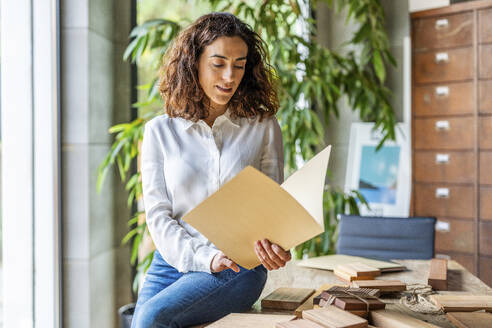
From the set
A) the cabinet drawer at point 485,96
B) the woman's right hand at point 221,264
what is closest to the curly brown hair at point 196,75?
the woman's right hand at point 221,264

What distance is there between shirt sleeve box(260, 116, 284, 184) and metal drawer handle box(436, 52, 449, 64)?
266 centimetres

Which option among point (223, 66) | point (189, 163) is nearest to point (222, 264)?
point (189, 163)

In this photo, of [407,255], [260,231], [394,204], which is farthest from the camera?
[394,204]

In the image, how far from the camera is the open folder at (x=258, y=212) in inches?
40.8

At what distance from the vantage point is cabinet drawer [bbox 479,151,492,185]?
3.66m

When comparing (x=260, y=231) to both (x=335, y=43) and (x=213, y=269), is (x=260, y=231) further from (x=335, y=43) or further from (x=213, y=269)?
(x=335, y=43)

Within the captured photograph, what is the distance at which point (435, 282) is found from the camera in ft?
4.98

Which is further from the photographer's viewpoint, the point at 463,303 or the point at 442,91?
the point at 442,91

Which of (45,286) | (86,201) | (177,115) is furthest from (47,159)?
(177,115)

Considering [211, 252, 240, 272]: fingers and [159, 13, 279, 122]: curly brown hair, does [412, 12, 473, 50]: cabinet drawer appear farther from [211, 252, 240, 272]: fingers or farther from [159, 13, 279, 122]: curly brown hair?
[211, 252, 240, 272]: fingers

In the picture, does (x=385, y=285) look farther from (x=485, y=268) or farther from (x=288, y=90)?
(x=485, y=268)

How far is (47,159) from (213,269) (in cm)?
127

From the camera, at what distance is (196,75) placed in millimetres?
1585

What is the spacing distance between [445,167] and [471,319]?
2.90 m
